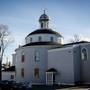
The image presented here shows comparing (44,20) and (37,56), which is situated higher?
(44,20)

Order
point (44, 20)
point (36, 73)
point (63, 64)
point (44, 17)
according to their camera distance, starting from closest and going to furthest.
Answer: point (63, 64), point (36, 73), point (44, 20), point (44, 17)

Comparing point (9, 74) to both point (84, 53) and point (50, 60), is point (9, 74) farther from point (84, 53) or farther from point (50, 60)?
point (84, 53)

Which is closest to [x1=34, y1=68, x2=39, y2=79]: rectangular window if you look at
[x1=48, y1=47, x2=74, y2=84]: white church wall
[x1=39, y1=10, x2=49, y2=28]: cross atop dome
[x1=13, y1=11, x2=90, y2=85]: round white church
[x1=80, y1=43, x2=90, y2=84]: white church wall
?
[x1=13, y1=11, x2=90, y2=85]: round white church

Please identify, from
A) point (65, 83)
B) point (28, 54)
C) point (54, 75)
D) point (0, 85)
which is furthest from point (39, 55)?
point (0, 85)

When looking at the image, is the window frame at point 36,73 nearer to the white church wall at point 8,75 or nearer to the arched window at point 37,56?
the arched window at point 37,56

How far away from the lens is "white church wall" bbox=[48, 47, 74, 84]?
37.9 meters

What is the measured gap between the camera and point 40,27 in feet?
167

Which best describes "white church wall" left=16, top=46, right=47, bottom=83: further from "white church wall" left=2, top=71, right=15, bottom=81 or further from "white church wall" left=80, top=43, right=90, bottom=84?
"white church wall" left=2, top=71, right=15, bottom=81

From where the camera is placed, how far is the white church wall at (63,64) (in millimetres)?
37938

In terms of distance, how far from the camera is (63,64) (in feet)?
129

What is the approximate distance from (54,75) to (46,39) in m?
8.93

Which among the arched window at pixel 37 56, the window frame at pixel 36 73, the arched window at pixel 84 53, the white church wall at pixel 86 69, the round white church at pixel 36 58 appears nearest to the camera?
the white church wall at pixel 86 69

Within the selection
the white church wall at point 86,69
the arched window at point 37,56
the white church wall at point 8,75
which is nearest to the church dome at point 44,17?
the arched window at point 37,56

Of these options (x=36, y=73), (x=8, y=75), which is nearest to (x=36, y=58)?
(x=36, y=73)
